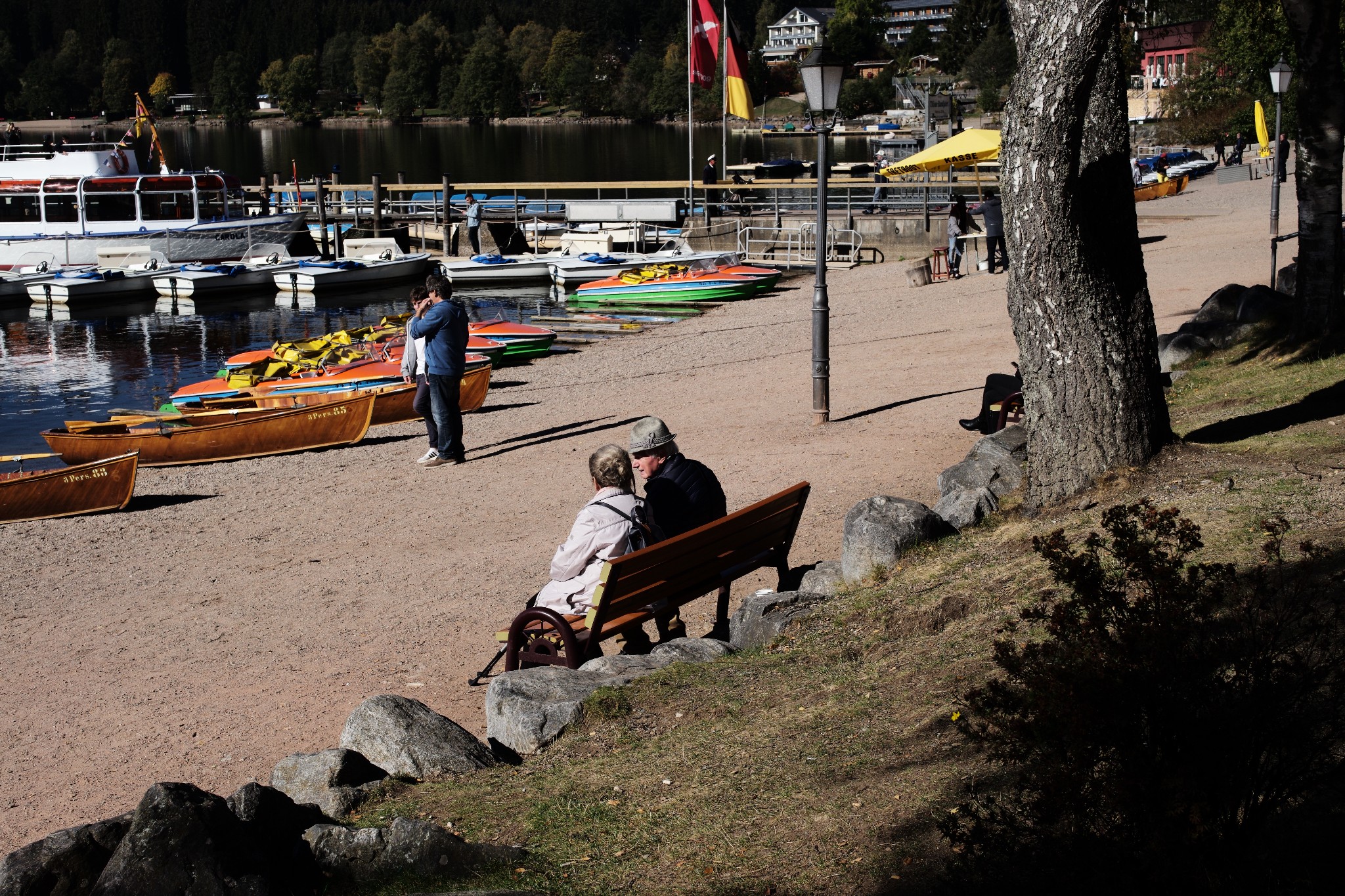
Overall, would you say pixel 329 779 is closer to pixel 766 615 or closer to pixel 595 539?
pixel 595 539

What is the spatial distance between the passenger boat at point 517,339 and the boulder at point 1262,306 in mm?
11822

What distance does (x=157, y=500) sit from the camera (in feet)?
43.0

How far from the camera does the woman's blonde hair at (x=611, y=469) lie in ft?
22.6

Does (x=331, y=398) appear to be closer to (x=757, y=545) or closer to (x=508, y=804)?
(x=757, y=545)

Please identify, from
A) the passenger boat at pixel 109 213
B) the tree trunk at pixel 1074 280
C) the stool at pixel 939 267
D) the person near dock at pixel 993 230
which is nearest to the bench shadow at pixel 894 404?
the tree trunk at pixel 1074 280

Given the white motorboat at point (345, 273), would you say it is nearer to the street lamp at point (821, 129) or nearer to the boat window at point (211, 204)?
the boat window at point (211, 204)

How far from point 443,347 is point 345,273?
990 inches

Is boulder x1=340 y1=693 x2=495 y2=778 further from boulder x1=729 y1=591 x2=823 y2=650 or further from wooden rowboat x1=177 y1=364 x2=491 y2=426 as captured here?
wooden rowboat x1=177 y1=364 x2=491 y2=426

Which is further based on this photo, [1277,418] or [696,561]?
[1277,418]

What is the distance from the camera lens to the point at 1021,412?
35.8ft

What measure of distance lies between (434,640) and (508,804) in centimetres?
323

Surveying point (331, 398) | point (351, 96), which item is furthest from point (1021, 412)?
point (351, 96)

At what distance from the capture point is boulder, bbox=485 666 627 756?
553cm

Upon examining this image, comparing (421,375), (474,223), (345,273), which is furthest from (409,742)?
(474,223)
